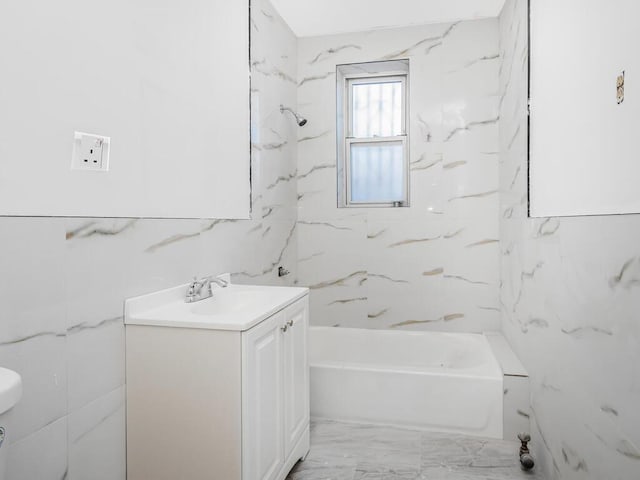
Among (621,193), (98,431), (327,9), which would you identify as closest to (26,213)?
(98,431)

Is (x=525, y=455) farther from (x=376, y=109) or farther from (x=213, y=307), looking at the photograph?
(x=376, y=109)

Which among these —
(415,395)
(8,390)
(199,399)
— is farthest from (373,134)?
(8,390)

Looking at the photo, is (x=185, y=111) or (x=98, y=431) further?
(x=185, y=111)

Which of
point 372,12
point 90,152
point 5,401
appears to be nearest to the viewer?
point 5,401

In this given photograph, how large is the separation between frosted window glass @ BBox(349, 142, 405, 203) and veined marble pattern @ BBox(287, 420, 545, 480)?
1.64 m

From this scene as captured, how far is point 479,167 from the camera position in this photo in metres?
3.00

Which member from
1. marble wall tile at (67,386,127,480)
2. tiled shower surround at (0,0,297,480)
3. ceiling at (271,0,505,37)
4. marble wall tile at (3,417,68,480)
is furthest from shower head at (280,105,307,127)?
marble wall tile at (3,417,68,480)

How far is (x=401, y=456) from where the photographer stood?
2.08m

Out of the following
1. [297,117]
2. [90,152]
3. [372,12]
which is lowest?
[90,152]

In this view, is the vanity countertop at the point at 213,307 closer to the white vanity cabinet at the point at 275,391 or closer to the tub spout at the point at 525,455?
the white vanity cabinet at the point at 275,391

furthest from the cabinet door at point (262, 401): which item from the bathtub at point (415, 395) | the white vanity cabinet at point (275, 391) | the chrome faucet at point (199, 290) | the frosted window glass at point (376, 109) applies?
the frosted window glass at point (376, 109)

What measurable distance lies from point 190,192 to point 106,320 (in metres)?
0.68

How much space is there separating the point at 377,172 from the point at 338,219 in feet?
1.53

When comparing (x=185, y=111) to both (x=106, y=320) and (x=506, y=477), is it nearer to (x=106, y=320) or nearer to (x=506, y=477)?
(x=106, y=320)
